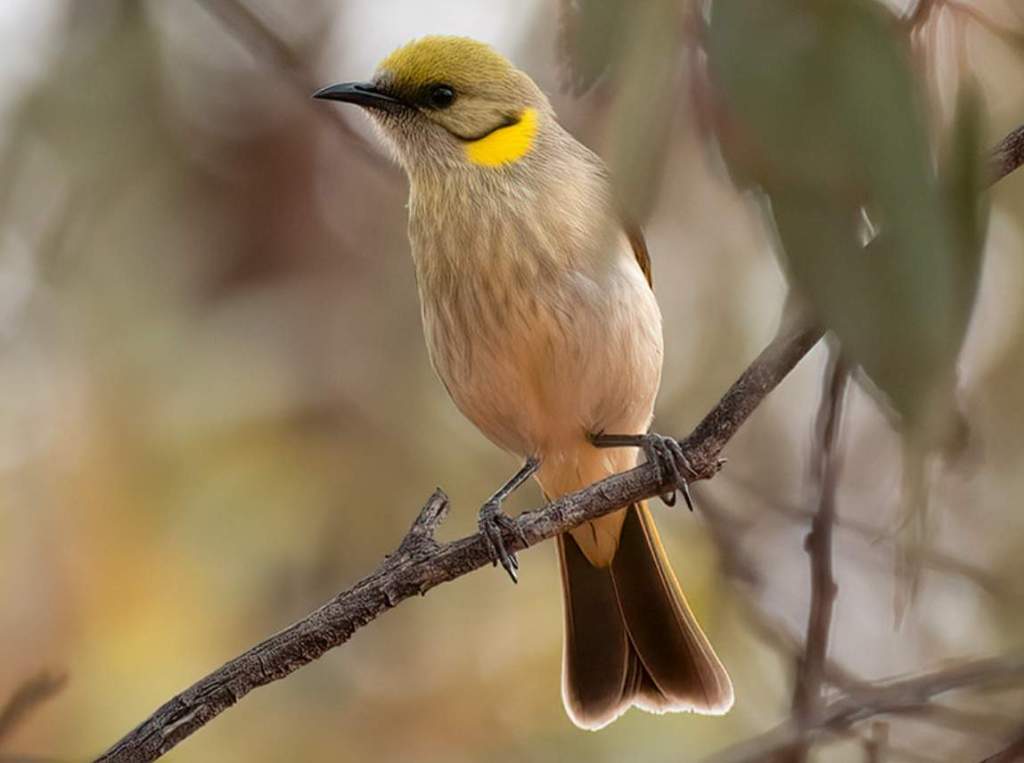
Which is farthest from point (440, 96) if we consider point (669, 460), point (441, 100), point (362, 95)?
point (669, 460)

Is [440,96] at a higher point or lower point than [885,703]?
higher

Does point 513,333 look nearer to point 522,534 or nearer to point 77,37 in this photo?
point 522,534

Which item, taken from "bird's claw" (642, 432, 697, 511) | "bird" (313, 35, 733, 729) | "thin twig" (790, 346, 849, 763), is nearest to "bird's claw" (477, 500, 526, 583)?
"bird" (313, 35, 733, 729)

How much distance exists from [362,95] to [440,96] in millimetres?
141

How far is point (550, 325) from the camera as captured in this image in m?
2.31

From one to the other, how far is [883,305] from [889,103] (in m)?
0.23

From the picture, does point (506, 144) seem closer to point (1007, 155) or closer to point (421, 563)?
point (421, 563)

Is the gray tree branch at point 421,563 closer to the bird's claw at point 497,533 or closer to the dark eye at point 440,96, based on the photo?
the bird's claw at point 497,533

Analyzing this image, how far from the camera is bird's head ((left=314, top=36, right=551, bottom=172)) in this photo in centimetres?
254

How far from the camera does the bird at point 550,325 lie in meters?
2.31

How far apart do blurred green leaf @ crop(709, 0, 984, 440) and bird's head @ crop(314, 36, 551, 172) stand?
1.04m

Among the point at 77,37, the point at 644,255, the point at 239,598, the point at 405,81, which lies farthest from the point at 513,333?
the point at 239,598

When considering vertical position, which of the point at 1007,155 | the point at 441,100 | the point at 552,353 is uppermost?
the point at 441,100

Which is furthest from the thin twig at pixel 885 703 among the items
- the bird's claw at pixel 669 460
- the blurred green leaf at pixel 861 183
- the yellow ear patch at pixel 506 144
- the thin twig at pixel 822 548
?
the yellow ear patch at pixel 506 144
